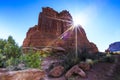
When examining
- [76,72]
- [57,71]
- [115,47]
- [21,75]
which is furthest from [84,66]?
[115,47]

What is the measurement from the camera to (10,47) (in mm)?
7039

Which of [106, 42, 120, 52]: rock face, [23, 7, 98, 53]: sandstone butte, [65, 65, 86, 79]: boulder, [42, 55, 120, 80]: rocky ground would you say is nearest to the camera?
[42, 55, 120, 80]: rocky ground

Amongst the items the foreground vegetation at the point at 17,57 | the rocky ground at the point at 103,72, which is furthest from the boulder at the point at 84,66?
the foreground vegetation at the point at 17,57

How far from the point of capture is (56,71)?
15.3 meters

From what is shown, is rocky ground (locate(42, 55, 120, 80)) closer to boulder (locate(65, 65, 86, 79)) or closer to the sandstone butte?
boulder (locate(65, 65, 86, 79))

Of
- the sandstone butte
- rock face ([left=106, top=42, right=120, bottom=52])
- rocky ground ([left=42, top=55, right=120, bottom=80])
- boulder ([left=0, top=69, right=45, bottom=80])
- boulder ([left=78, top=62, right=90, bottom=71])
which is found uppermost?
the sandstone butte

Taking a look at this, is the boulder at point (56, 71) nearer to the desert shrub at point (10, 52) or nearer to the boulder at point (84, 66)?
the boulder at point (84, 66)

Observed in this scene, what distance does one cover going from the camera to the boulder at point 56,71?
599 inches

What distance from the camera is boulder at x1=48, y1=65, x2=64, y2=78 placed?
49.9 ft

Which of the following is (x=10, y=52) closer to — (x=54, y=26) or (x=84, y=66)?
(x=84, y=66)

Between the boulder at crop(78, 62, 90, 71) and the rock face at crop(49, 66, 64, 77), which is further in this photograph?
the boulder at crop(78, 62, 90, 71)

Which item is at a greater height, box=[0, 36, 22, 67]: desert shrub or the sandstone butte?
the sandstone butte

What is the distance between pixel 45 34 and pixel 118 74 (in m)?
31.0

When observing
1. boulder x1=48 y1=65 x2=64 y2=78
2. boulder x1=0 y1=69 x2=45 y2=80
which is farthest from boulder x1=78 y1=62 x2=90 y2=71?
boulder x1=0 y1=69 x2=45 y2=80
